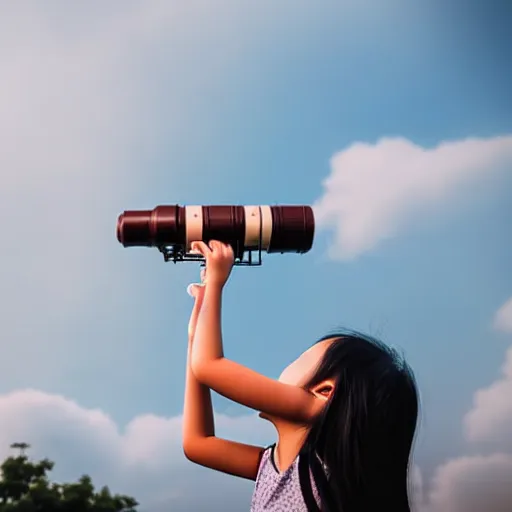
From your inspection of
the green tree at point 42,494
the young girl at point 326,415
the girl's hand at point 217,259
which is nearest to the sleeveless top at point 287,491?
the young girl at point 326,415

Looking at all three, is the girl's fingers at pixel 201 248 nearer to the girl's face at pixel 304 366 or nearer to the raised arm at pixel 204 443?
the raised arm at pixel 204 443

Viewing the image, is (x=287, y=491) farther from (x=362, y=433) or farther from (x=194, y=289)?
(x=194, y=289)

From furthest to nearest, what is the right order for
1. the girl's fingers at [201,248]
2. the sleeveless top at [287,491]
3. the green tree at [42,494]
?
the green tree at [42,494] → the girl's fingers at [201,248] → the sleeveless top at [287,491]

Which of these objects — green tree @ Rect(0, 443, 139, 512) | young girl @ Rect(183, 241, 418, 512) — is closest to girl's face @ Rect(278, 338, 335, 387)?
young girl @ Rect(183, 241, 418, 512)

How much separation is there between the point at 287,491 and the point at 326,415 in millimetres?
94

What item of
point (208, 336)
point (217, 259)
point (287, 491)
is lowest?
point (287, 491)

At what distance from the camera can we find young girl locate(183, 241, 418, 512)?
0.83 m

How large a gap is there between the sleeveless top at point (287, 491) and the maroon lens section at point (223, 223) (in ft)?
0.93

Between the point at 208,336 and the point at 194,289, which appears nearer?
the point at 208,336

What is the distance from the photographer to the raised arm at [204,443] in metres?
0.95

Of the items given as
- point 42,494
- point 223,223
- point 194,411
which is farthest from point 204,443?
point 42,494

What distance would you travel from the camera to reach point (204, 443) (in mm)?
954

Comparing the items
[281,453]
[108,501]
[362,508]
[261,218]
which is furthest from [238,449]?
[108,501]

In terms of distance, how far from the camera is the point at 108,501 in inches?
163
